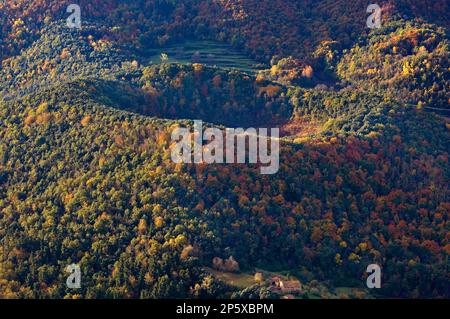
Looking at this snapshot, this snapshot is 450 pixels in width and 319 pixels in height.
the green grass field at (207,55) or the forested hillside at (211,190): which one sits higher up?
the green grass field at (207,55)

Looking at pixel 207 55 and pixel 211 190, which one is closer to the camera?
pixel 211 190

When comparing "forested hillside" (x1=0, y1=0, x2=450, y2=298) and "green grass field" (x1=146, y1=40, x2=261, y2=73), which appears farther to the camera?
"green grass field" (x1=146, y1=40, x2=261, y2=73)

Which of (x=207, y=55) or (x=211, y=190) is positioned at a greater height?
(x=207, y=55)

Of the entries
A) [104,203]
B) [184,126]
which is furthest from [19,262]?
[184,126]

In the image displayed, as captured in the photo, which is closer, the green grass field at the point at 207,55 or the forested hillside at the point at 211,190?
the forested hillside at the point at 211,190
